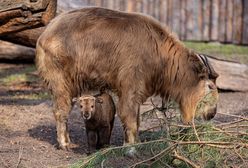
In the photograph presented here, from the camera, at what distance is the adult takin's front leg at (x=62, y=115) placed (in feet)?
25.2

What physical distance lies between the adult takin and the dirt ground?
0.41m

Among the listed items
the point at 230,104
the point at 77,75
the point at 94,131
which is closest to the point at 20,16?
the point at 77,75

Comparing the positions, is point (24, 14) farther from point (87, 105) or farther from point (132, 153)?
point (132, 153)

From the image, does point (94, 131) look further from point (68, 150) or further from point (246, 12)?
point (246, 12)

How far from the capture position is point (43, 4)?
26.1ft

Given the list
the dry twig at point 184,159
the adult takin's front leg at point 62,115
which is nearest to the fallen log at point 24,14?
the adult takin's front leg at point 62,115

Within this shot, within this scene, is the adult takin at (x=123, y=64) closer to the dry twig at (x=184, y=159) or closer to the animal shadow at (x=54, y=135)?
the animal shadow at (x=54, y=135)

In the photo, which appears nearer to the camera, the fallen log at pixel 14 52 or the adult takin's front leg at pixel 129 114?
the adult takin's front leg at pixel 129 114

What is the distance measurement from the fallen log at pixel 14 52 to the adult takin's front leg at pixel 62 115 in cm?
598

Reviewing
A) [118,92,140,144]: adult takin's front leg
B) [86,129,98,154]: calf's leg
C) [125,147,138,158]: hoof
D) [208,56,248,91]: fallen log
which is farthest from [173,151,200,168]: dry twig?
[208,56,248,91]: fallen log

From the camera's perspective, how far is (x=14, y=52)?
13609 mm

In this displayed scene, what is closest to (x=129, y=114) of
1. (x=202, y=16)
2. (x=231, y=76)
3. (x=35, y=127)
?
(x=35, y=127)

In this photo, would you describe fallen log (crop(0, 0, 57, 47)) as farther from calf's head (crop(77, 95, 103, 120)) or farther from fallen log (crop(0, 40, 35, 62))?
fallen log (crop(0, 40, 35, 62))

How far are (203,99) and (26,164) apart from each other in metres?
2.12
